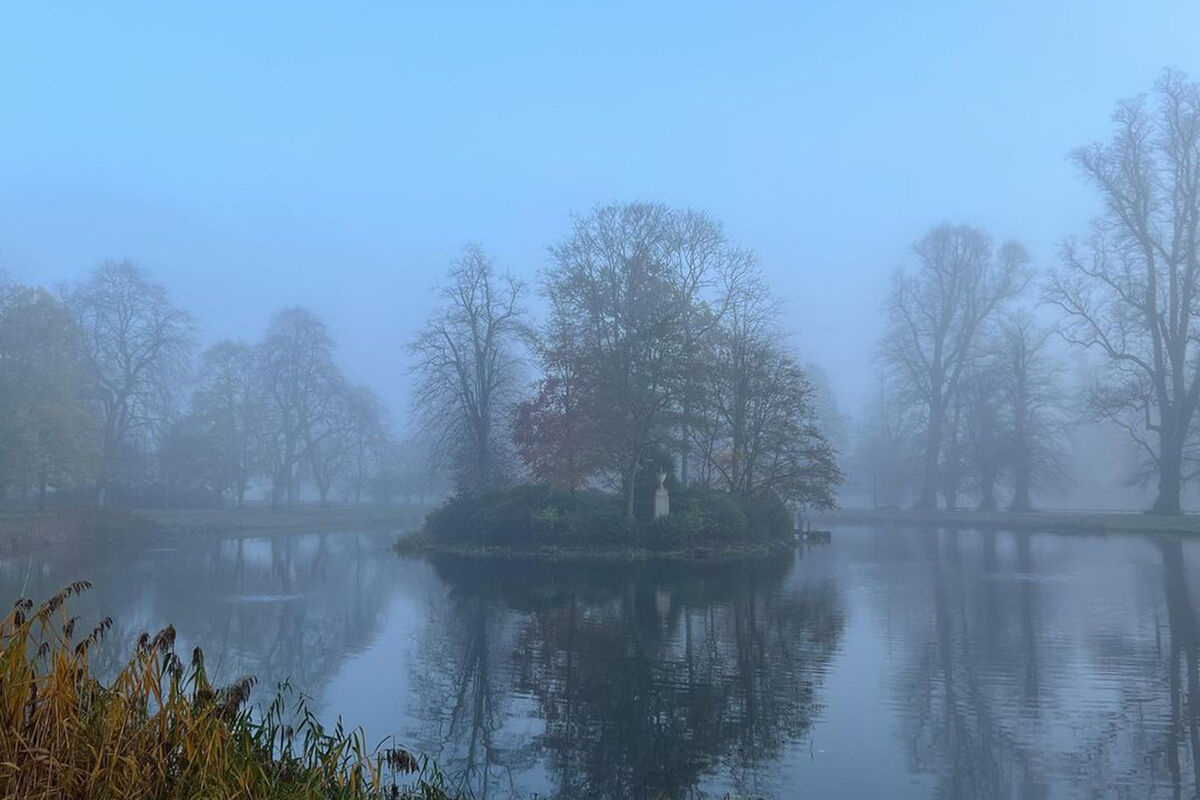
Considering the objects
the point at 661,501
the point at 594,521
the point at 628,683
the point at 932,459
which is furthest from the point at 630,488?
the point at 932,459

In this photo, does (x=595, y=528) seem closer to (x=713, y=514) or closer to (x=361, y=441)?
(x=713, y=514)

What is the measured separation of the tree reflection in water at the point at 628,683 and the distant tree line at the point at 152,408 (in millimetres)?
25786

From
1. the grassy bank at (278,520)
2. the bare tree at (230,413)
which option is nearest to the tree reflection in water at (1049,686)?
the grassy bank at (278,520)

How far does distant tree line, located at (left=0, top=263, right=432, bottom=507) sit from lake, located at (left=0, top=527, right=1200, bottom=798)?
50.5ft

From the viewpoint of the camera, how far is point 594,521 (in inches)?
1225

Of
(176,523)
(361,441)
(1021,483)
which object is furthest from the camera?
(361,441)

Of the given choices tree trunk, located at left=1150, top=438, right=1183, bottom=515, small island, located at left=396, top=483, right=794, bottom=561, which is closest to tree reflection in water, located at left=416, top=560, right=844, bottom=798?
small island, located at left=396, top=483, right=794, bottom=561

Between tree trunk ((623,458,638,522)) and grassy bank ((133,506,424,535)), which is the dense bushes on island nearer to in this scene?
tree trunk ((623,458,638,522))

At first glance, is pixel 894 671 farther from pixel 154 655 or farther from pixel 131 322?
pixel 131 322

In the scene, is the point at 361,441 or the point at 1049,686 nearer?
the point at 1049,686

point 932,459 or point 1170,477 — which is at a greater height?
point 932,459

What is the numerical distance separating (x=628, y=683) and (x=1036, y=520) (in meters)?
40.2

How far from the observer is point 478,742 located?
28.6 ft

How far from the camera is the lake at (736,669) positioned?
7.81 metres
